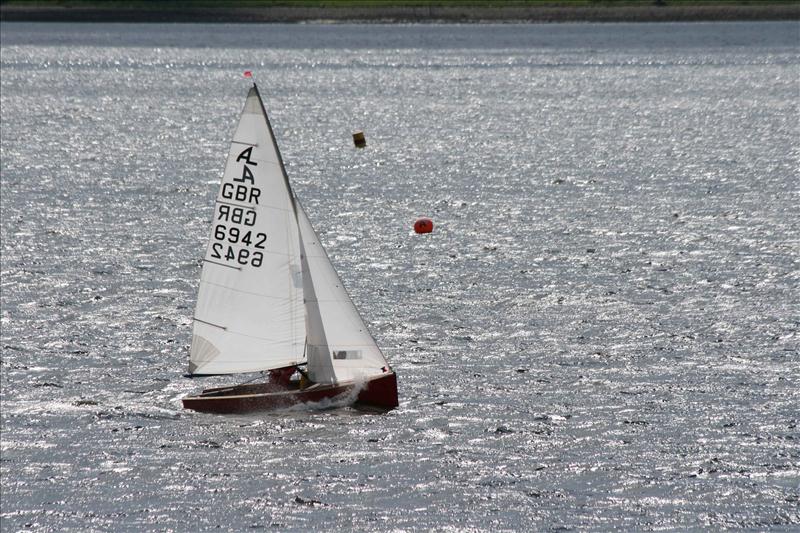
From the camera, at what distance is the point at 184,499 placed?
112 ft

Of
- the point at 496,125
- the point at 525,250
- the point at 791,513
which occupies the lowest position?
the point at 791,513

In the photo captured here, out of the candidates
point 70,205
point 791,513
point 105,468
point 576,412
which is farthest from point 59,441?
point 70,205

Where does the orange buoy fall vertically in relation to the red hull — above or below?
above

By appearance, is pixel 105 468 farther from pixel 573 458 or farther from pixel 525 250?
pixel 525 250

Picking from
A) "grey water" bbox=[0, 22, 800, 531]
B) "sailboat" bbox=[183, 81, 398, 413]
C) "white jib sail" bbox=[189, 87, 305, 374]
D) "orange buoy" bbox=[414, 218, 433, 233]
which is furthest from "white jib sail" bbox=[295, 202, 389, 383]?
"orange buoy" bbox=[414, 218, 433, 233]

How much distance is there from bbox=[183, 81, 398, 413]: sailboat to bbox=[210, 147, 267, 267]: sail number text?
1.2 inches

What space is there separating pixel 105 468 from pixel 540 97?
141 metres

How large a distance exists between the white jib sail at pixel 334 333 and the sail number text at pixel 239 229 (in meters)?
1.78

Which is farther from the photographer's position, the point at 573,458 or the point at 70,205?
the point at 70,205

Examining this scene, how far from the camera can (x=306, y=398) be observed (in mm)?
40250

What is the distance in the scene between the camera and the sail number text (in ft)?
128

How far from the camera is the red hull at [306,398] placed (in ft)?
131

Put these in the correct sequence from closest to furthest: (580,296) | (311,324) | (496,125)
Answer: (311,324) < (580,296) < (496,125)

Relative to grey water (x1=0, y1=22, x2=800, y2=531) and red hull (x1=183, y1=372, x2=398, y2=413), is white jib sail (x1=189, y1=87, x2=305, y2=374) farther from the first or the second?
grey water (x1=0, y1=22, x2=800, y2=531)
